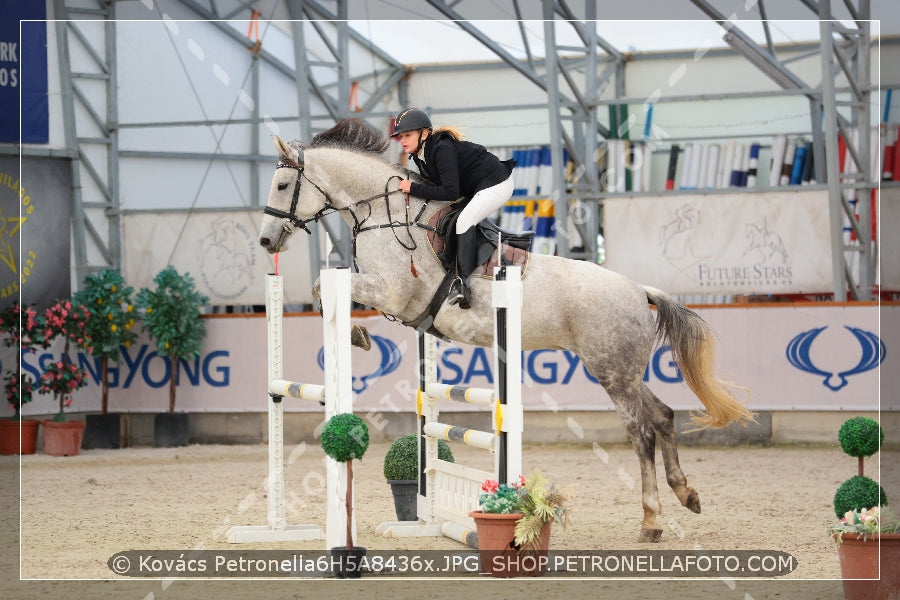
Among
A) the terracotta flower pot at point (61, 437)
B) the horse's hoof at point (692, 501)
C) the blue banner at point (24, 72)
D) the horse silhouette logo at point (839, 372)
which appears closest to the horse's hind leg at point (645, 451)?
the horse's hoof at point (692, 501)

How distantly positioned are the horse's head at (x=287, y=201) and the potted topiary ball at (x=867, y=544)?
294 centimetres

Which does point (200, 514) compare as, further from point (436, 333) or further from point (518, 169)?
point (518, 169)

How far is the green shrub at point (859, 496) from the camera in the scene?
14.7ft

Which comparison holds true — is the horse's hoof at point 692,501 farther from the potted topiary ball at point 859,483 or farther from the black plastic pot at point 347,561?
the black plastic pot at point 347,561

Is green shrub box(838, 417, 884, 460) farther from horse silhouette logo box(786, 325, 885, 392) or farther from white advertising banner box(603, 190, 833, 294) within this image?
white advertising banner box(603, 190, 833, 294)

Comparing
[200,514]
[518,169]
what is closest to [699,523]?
[200,514]

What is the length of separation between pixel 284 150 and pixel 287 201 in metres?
0.26

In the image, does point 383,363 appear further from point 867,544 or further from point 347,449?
point 867,544

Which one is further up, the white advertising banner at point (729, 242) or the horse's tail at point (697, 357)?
the white advertising banner at point (729, 242)

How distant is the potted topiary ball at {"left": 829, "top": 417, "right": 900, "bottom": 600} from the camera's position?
4223 millimetres

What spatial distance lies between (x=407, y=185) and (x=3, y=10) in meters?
7.17

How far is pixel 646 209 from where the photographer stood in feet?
35.9

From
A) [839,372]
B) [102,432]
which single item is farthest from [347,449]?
[102,432]

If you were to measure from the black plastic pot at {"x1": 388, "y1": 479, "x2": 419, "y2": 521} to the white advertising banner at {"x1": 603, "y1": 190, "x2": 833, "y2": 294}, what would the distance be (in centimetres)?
504
